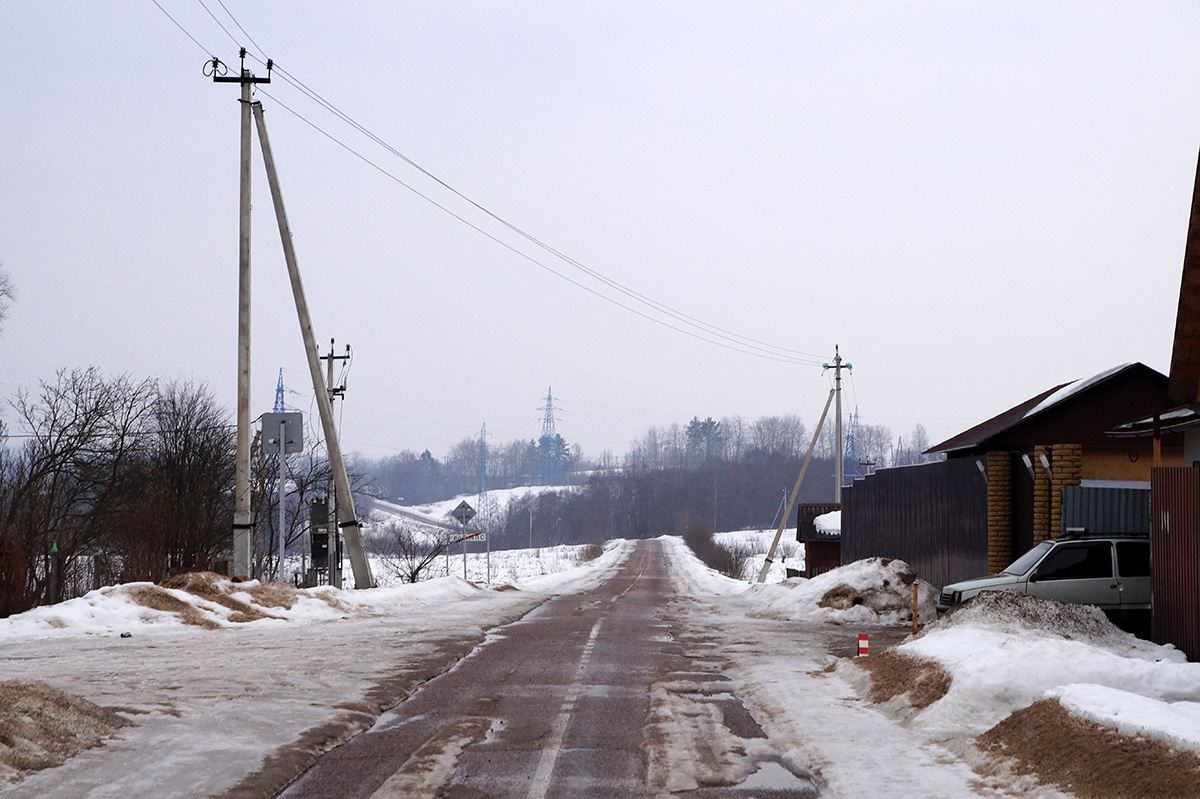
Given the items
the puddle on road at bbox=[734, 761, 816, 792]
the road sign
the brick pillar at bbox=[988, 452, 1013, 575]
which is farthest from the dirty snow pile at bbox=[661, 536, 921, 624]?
the road sign

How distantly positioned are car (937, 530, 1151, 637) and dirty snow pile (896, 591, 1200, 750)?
227 centimetres

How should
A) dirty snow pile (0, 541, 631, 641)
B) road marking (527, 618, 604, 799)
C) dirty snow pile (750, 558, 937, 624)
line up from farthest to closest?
dirty snow pile (750, 558, 937, 624) < dirty snow pile (0, 541, 631, 641) < road marking (527, 618, 604, 799)

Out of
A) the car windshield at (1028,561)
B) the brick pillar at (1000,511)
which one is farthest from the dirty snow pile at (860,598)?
the car windshield at (1028,561)

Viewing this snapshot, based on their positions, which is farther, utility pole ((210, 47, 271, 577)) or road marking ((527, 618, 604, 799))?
utility pole ((210, 47, 271, 577))

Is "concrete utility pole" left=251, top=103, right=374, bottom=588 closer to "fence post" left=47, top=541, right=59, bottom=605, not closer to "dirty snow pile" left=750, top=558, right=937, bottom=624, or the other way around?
"fence post" left=47, top=541, right=59, bottom=605

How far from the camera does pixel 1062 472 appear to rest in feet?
63.6

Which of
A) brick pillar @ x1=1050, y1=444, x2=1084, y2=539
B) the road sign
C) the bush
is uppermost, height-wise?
brick pillar @ x1=1050, y1=444, x2=1084, y2=539

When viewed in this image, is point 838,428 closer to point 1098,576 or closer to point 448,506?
point 1098,576

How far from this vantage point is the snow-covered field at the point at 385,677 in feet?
26.6

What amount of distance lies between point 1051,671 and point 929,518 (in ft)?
53.3

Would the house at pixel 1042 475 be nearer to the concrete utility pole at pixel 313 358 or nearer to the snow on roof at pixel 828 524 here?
the concrete utility pole at pixel 313 358

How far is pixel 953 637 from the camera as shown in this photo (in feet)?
43.8

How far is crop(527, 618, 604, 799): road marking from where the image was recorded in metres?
7.67

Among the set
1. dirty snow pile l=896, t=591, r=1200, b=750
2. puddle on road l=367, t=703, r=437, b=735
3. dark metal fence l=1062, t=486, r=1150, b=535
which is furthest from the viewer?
dark metal fence l=1062, t=486, r=1150, b=535
